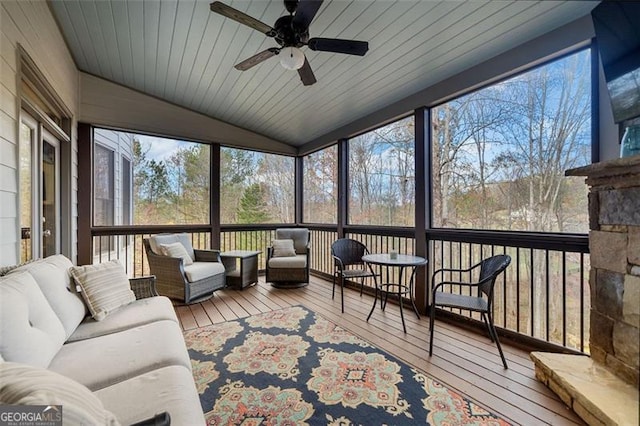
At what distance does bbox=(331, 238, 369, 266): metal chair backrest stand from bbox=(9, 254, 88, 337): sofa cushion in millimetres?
2560

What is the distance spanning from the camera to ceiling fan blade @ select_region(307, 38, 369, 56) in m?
2.07

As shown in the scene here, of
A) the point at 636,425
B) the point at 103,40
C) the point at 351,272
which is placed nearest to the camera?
the point at 636,425

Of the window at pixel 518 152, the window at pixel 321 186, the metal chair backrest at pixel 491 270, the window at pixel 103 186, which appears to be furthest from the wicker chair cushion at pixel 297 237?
the metal chair backrest at pixel 491 270

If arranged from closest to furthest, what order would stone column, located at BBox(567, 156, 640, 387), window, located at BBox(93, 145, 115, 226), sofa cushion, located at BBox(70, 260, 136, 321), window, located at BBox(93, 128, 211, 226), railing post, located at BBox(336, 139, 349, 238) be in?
stone column, located at BBox(567, 156, 640, 387) → sofa cushion, located at BBox(70, 260, 136, 321) → window, located at BBox(93, 145, 115, 226) → window, located at BBox(93, 128, 211, 226) → railing post, located at BBox(336, 139, 349, 238)

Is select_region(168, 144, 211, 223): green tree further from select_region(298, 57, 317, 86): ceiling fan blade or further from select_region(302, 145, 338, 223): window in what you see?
select_region(298, 57, 317, 86): ceiling fan blade

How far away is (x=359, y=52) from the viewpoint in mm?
2162

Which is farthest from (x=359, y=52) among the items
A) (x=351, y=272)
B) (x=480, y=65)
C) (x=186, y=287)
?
(x=186, y=287)

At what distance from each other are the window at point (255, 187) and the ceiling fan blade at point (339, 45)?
336cm

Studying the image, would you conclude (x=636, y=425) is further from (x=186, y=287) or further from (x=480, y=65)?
(x=186, y=287)

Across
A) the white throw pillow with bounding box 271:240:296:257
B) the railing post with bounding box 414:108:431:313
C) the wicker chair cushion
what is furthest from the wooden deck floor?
the wicker chair cushion

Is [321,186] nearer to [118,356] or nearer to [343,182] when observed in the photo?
[343,182]

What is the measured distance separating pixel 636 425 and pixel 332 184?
4783 mm

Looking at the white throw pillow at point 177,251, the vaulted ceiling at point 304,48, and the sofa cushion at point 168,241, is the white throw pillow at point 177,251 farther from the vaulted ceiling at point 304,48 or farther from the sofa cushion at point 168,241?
the vaulted ceiling at point 304,48

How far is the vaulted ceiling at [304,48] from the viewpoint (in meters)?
2.17
